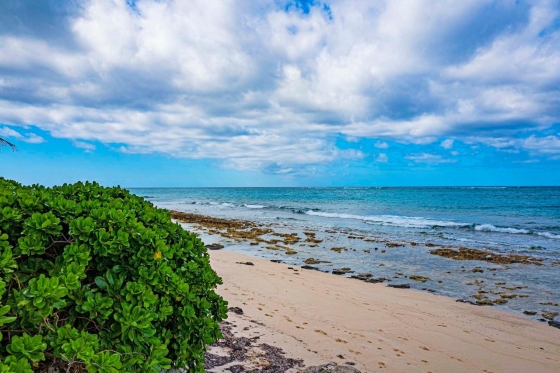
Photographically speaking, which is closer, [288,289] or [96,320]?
[96,320]

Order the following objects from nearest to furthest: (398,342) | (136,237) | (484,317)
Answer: (136,237) < (398,342) < (484,317)

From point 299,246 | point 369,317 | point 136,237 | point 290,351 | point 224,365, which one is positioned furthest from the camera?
point 299,246

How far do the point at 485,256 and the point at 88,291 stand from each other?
54.4 ft

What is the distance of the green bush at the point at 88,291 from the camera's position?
2.01 metres

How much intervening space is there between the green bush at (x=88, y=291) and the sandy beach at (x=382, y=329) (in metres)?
2.22

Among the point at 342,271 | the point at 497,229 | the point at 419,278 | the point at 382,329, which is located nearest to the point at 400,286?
the point at 419,278

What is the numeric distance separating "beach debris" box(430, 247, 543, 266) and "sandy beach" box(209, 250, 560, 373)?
6411 mm

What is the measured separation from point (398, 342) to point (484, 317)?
125 inches

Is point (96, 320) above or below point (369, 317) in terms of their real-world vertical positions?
above

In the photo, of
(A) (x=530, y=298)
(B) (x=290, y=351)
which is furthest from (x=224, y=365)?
(A) (x=530, y=298)

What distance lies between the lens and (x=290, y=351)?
5145 millimetres

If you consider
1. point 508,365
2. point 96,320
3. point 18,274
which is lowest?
point 508,365

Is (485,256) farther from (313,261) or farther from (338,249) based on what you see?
(313,261)

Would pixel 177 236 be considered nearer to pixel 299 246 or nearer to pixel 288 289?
pixel 288 289
